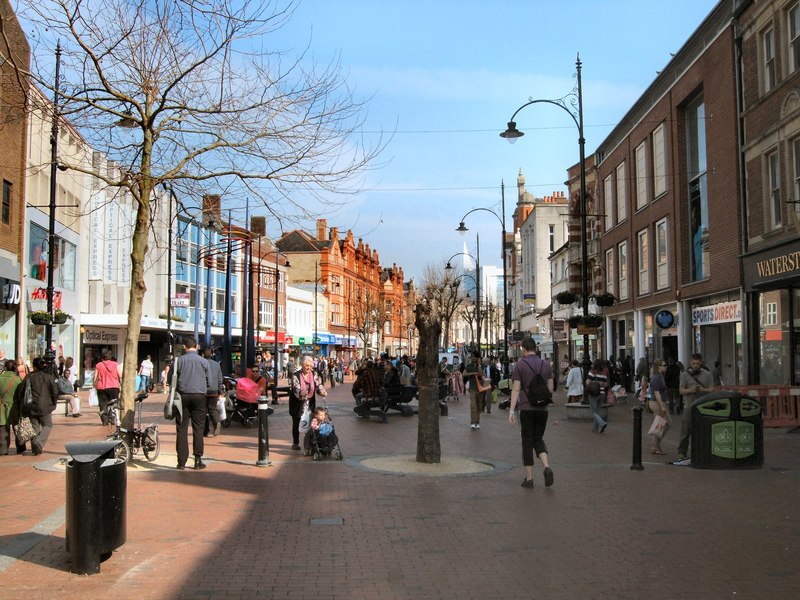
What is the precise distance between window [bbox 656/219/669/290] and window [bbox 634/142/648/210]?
1.68 meters

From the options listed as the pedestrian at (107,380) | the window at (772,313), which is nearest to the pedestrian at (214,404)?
the pedestrian at (107,380)

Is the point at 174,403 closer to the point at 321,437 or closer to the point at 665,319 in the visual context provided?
the point at 321,437

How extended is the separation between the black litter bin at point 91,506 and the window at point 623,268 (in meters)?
30.4

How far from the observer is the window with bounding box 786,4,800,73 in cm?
1845

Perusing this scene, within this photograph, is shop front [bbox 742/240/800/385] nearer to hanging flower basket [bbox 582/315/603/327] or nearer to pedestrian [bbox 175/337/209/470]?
hanging flower basket [bbox 582/315/603/327]

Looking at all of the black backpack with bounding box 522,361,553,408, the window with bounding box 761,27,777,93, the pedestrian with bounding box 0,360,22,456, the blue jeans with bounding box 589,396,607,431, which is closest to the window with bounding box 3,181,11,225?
the pedestrian with bounding box 0,360,22,456

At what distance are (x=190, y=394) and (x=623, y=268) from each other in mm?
27055

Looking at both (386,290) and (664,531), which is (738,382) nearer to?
(664,531)

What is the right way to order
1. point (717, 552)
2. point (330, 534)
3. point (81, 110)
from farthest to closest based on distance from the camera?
point (81, 110) < point (330, 534) < point (717, 552)

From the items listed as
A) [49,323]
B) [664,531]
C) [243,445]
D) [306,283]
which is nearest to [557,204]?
[306,283]

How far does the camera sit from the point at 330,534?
24.4 feet

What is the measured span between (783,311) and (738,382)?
3039 mm

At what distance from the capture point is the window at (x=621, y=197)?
111ft

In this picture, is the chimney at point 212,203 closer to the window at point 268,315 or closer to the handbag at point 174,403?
the handbag at point 174,403
